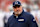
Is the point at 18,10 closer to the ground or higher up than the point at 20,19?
higher up

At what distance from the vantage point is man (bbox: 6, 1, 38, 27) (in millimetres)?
2723

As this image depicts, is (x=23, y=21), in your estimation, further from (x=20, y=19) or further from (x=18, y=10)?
(x=18, y=10)

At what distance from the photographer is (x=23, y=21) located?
2.76 m

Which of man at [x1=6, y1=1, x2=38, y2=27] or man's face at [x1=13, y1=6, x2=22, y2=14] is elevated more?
man's face at [x1=13, y1=6, x2=22, y2=14]

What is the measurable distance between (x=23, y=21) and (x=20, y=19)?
7 cm

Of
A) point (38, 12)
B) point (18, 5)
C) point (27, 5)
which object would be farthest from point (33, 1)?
point (18, 5)

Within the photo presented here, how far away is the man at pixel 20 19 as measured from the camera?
2723 millimetres

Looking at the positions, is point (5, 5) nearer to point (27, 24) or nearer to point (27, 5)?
point (27, 5)

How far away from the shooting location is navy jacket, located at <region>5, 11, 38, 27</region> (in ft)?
8.92

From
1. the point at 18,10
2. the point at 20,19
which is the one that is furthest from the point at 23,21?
the point at 18,10

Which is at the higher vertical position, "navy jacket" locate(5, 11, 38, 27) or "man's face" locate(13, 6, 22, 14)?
"man's face" locate(13, 6, 22, 14)

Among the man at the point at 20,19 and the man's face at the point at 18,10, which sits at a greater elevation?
the man's face at the point at 18,10

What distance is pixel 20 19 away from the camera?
280 cm

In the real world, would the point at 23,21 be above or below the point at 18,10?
below
